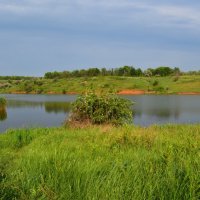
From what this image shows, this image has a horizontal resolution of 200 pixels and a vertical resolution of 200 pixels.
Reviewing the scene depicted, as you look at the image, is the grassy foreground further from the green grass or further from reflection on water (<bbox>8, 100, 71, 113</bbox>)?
the green grass

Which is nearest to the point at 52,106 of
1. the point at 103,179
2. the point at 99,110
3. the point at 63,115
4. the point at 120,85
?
the point at 63,115

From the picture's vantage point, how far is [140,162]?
762 cm

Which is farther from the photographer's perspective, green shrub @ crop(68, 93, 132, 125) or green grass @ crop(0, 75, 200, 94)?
green grass @ crop(0, 75, 200, 94)

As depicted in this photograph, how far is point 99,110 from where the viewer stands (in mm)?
22141

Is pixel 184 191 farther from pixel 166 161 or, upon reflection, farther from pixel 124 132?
pixel 124 132

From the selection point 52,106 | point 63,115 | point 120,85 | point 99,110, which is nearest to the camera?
point 99,110

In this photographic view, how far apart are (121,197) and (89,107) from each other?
16.3 metres

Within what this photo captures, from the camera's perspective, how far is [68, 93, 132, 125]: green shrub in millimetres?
22141

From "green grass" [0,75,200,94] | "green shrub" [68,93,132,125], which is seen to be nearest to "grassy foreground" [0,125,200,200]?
"green shrub" [68,93,132,125]

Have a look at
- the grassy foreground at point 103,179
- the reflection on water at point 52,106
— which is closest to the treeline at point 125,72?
the reflection on water at point 52,106

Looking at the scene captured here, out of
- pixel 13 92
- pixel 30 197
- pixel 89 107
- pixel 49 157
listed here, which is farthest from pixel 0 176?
pixel 13 92

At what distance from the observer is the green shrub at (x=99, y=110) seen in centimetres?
2214

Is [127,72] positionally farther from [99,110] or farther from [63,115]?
[99,110]

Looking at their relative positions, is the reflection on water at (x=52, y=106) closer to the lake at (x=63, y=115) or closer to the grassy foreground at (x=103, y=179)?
the lake at (x=63, y=115)
